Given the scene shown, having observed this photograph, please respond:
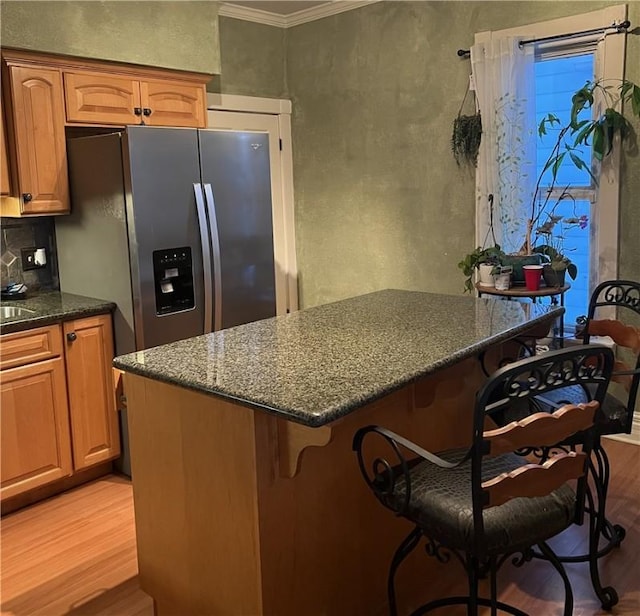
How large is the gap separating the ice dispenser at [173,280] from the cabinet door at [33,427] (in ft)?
1.81

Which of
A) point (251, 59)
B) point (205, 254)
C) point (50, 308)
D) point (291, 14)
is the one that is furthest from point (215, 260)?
point (291, 14)

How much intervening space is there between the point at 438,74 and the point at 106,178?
2.06 meters

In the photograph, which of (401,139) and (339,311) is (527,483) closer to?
(339,311)

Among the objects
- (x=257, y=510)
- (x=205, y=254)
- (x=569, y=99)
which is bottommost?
(x=257, y=510)

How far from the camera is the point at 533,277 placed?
130 inches

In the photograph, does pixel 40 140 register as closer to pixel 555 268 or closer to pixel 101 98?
pixel 101 98

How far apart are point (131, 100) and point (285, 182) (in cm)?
160

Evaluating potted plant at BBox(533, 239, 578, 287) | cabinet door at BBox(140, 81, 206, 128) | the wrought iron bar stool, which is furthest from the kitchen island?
cabinet door at BBox(140, 81, 206, 128)

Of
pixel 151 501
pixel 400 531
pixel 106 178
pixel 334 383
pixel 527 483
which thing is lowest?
pixel 400 531

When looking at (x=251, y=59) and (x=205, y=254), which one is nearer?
(x=205, y=254)

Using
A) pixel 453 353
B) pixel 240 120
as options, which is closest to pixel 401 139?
pixel 240 120

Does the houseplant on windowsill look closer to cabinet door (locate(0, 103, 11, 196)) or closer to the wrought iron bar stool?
the wrought iron bar stool

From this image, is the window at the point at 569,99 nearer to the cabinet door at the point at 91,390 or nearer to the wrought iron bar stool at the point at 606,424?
the wrought iron bar stool at the point at 606,424

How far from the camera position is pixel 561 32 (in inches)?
135
